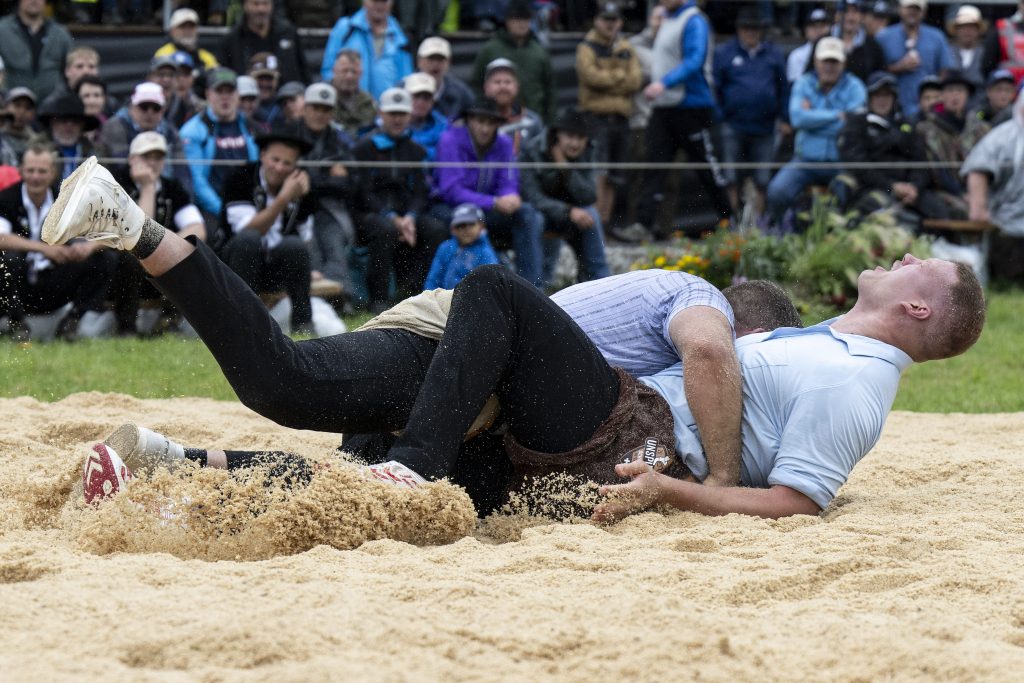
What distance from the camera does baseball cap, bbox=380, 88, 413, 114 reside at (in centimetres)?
909

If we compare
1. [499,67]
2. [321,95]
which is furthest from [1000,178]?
[321,95]

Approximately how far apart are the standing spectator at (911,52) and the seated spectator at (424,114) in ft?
13.5

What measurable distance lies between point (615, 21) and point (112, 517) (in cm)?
768

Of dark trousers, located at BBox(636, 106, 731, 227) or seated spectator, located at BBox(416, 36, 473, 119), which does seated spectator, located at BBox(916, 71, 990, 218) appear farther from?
seated spectator, located at BBox(416, 36, 473, 119)

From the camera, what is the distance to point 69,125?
8.70 m

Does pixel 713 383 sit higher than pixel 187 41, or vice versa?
pixel 187 41

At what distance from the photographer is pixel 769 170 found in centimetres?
1077

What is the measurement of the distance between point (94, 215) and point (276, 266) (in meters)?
4.88

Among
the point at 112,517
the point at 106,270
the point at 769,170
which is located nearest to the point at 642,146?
the point at 769,170

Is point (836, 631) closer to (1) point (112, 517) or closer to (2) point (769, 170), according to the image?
(1) point (112, 517)

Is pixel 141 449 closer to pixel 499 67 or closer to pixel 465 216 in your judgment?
pixel 465 216

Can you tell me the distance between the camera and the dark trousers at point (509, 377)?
147 inches

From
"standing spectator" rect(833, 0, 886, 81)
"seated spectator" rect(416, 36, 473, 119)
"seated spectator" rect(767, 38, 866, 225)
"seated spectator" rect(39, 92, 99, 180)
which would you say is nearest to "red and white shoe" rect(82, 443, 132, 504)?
"seated spectator" rect(39, 92, 99, 180)

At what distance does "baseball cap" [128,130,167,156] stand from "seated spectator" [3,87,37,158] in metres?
0.90
